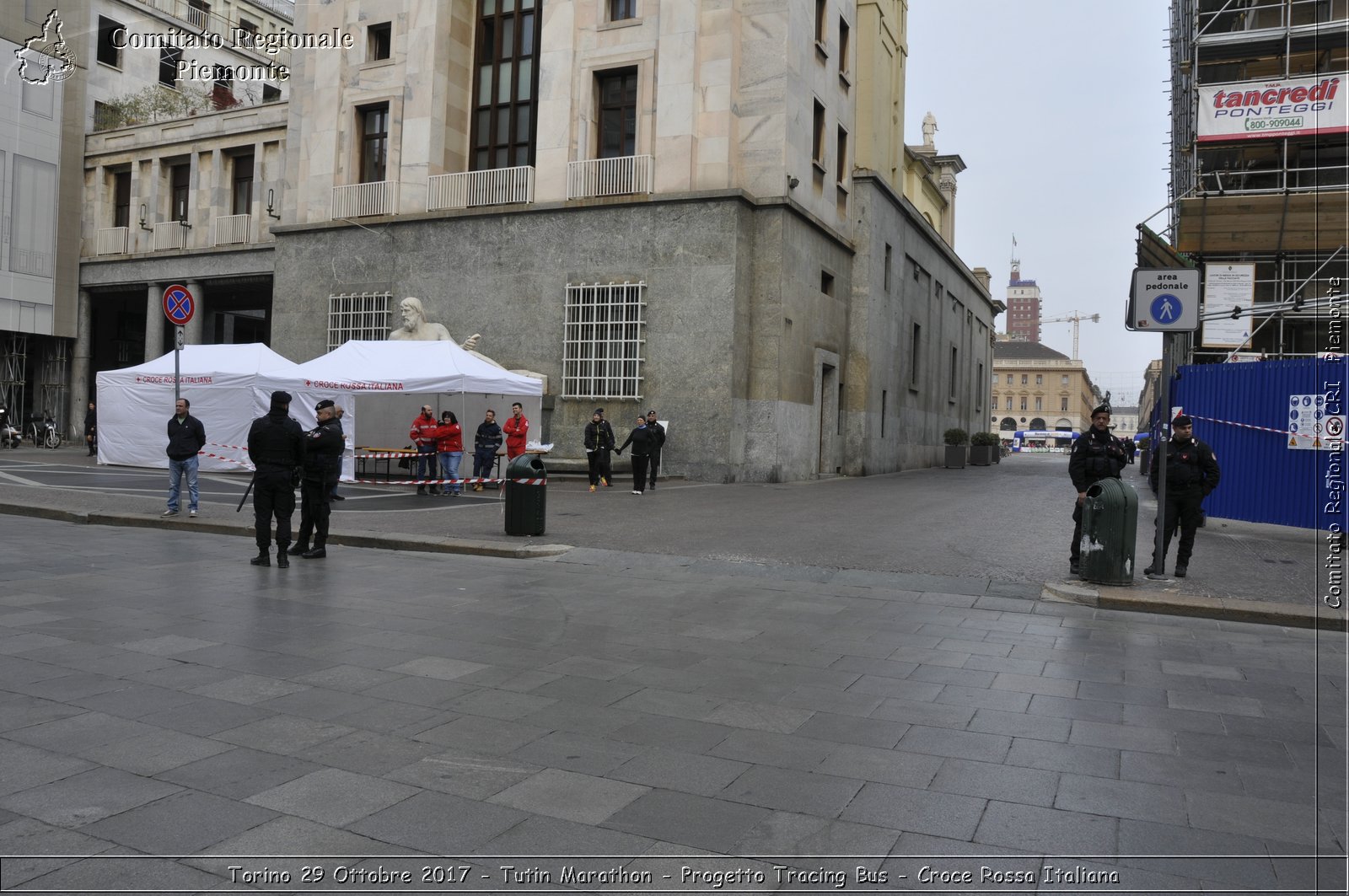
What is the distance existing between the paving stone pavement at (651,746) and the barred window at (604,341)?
15918 millimetres

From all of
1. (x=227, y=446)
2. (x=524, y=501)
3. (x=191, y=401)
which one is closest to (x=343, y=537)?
(x=524, y=501)

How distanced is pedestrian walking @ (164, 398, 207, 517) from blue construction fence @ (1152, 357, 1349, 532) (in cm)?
1450

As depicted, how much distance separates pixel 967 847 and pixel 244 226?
34.7 meters

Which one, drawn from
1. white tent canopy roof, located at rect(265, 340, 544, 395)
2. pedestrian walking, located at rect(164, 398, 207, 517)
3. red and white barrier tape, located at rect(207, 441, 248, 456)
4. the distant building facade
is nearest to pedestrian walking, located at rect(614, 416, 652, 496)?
white tent canopy roof, located at rect(265, 340, 544, 395)

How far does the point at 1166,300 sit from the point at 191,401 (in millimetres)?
20519

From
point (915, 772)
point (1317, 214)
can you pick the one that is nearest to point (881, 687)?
point (915, 772)

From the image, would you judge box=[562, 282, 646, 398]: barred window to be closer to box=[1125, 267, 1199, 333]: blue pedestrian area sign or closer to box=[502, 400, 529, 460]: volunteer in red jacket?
box=[502, 400, 529, 460]: volunteer in red jacket

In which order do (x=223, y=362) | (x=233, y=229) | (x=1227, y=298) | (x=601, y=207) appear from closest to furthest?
(x=1227, y=298), (x=223, y=362), (x=601, y=207), (x=233, y=229)

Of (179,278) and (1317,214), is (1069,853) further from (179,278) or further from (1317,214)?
(179,278)

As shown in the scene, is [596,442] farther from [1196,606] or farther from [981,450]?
[981,450]

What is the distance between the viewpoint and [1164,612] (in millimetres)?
8539

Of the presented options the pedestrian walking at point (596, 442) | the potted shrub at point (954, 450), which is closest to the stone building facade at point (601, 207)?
the pedestrian walking at point (596, 442)

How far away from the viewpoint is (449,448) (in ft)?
61.4

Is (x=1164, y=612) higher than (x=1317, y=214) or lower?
lower
